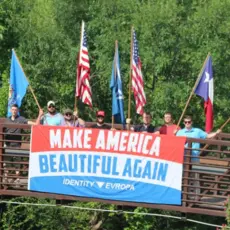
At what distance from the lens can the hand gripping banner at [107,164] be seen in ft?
65.0

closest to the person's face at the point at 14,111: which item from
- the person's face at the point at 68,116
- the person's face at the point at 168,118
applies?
the person's face at the point at 68,116

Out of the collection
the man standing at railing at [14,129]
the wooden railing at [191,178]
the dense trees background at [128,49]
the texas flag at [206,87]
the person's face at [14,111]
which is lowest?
the wooden railing at [191,178]

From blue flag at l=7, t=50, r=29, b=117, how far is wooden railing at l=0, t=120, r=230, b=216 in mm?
1113

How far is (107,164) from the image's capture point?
20109 millimetres

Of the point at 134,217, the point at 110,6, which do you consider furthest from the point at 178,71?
the point at 134,217

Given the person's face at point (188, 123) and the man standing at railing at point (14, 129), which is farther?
the man standing at railing at point (14, 129)

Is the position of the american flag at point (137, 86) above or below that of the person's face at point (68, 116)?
above

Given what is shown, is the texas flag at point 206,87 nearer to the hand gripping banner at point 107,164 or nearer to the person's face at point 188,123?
the person's face at point 188,123

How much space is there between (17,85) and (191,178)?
4189 mm

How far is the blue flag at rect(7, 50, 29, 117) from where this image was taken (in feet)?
71.6

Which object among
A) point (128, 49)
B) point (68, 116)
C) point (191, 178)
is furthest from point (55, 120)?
point (128, 49)

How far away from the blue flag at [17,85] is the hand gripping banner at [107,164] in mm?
1777

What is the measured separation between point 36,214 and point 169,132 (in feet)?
51.1

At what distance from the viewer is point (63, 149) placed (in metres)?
20.1
